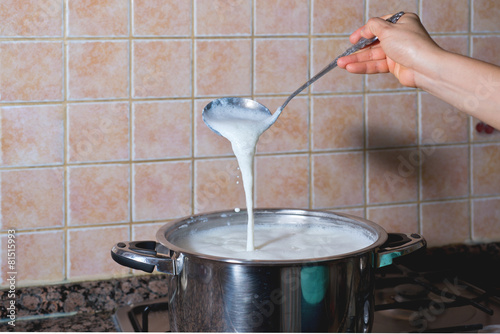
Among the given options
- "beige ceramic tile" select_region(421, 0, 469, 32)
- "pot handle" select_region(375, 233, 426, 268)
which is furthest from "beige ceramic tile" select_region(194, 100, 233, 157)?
"beige ceramic tile" select_region(421, 0, 469, 32)

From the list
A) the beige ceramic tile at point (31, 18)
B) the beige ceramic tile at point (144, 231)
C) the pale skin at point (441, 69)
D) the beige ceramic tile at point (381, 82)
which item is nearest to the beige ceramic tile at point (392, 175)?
the beige ceramic tile at point (381, 82)

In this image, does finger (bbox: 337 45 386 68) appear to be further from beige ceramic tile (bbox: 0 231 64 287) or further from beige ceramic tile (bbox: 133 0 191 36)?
beige ceramic tile (bbox: 0 231 64 287)

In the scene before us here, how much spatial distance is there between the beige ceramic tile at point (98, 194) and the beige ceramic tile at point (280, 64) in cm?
34

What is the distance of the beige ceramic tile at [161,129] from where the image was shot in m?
1.21

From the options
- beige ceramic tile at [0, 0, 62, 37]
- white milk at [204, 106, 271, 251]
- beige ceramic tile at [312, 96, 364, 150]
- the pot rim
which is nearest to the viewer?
the pot rim

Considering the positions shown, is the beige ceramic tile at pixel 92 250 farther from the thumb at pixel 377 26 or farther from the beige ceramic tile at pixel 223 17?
the thumb at pixel 377 26

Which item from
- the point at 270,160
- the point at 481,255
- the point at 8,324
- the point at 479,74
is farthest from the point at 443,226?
the point at 8,324

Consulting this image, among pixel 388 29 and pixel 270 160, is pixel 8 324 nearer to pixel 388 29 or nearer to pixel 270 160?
pixel 270 160

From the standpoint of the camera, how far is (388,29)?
3.16 feet

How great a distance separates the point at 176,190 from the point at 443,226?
659 mm

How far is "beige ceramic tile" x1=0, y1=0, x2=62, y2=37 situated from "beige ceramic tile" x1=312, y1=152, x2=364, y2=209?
1.98 feet

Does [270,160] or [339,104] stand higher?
[339,104]

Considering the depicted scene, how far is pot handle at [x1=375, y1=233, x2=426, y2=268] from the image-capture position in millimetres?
833

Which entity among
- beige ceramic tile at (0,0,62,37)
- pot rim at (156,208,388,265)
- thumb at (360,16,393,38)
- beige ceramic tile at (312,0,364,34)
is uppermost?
beige ceramic tile at (312,0,364,34)
